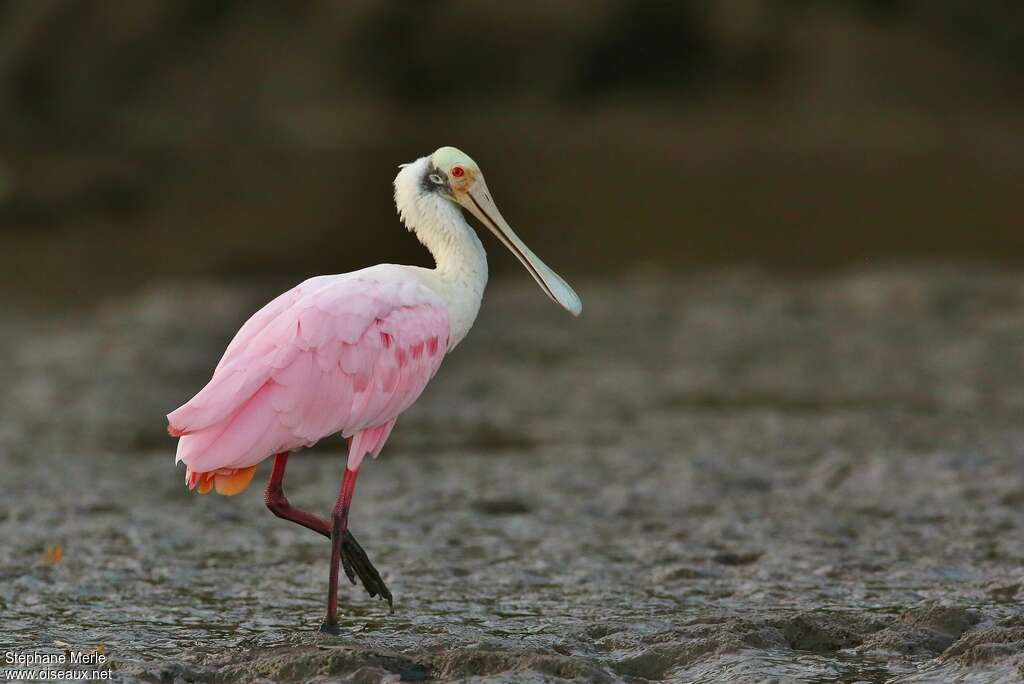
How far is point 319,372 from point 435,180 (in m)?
1.17

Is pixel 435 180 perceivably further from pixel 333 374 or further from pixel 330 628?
pixel 330 628

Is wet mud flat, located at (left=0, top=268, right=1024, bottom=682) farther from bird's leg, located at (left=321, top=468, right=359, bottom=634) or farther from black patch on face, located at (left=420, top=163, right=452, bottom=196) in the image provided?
black patch on face, located at (left=420, top=163, right=452, bottom=196)

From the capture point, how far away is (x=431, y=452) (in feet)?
37.0

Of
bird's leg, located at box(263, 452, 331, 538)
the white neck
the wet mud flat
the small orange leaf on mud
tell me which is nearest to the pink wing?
the white neck

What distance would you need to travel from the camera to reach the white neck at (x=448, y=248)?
24.5 feet

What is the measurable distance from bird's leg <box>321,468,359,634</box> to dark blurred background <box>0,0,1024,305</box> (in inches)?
477

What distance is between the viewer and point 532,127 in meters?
29.1

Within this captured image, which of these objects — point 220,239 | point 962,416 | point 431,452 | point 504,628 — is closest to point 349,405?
point 504,628

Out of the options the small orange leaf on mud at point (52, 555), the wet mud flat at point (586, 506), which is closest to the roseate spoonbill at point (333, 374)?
the wet mud flat at point (586, 506)

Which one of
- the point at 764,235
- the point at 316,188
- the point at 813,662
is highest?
the point at 316,188

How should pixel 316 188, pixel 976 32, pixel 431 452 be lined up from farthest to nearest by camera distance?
pixel 976 32, pixel 316 188, pixel 431 452

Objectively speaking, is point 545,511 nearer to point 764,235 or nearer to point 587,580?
point 587,580

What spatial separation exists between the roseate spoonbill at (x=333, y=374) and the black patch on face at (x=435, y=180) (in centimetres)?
19

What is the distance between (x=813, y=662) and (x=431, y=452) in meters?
5.06
